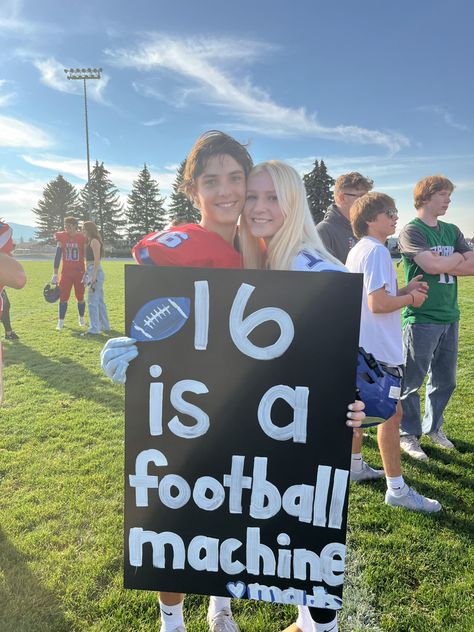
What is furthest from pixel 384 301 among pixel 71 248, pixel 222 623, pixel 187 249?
pixel 71 248

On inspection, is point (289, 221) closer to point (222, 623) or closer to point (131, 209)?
point (222, 623)

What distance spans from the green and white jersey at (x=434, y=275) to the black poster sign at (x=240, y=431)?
95.4 inches

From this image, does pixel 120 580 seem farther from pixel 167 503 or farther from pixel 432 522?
pixel 432 522

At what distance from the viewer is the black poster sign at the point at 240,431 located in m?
1.53

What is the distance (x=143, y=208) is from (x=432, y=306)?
6531 centimetres

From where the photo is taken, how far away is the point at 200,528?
1.64m

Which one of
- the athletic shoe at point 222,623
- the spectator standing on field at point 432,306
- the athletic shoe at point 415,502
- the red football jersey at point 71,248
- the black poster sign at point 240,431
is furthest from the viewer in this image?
the red football jersey at point 71,248

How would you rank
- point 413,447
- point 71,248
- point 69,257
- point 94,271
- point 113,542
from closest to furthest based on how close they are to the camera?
point 113,542 → point 413,447 → point 94,271 → point 71,248 → point 69,257

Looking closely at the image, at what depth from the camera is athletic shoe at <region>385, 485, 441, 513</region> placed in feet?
9.87

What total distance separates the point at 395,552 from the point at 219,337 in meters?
2.01

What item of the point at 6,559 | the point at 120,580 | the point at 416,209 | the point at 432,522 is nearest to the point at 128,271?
the point at 120,580

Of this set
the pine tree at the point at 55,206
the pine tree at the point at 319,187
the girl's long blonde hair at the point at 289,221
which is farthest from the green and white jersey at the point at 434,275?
the pine tree at the point at 55,206

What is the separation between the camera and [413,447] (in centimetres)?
382

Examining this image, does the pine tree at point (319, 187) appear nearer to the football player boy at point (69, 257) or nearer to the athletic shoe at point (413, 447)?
the football player boy at point (69, 257)
